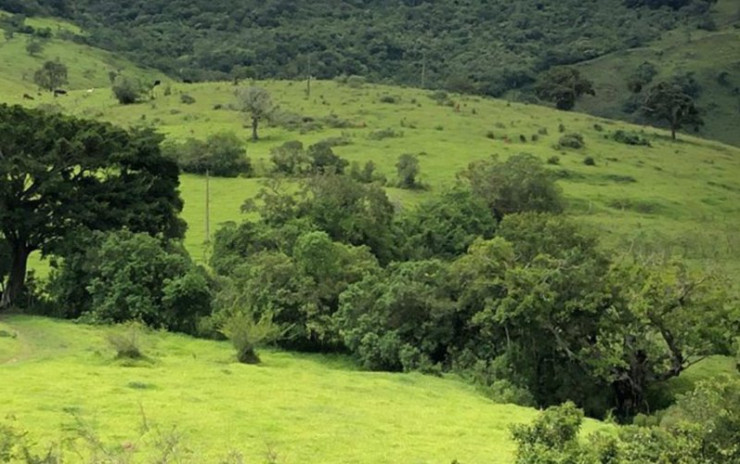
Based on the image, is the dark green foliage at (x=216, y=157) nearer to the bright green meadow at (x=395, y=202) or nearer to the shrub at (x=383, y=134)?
the bright green meadow at (x=395, y=202)

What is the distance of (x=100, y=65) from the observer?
14012 centimetres

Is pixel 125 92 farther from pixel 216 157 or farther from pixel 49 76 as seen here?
pixel 216 157

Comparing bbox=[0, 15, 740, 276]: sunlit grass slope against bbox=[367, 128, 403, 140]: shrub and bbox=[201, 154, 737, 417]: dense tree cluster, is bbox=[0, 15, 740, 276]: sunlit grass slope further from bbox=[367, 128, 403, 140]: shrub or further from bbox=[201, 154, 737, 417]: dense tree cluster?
bbox=[201, 154, 737, 417]: dense tree cluster

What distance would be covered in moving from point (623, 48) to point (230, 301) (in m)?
145

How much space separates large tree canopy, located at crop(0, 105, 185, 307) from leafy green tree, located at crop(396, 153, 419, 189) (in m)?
26.0

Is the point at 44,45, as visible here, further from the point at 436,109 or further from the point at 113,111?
the point at 436,109

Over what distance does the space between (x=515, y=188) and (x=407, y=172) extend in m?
11.3

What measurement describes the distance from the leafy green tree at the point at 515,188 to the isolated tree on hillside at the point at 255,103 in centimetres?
3104

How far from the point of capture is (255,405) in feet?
80.2

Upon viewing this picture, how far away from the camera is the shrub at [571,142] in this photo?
86.0m

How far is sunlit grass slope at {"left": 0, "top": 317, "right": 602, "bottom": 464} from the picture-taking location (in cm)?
2081

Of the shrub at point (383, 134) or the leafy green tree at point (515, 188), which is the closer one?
the leafy green tree at point (515, 188)

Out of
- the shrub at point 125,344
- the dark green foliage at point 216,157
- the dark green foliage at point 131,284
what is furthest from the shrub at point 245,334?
the dark green foliage at point 216,157

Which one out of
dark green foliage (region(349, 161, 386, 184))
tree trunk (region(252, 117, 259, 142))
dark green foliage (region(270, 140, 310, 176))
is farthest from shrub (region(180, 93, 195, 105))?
dark green foliage (region(349, 161, 386, 184))
